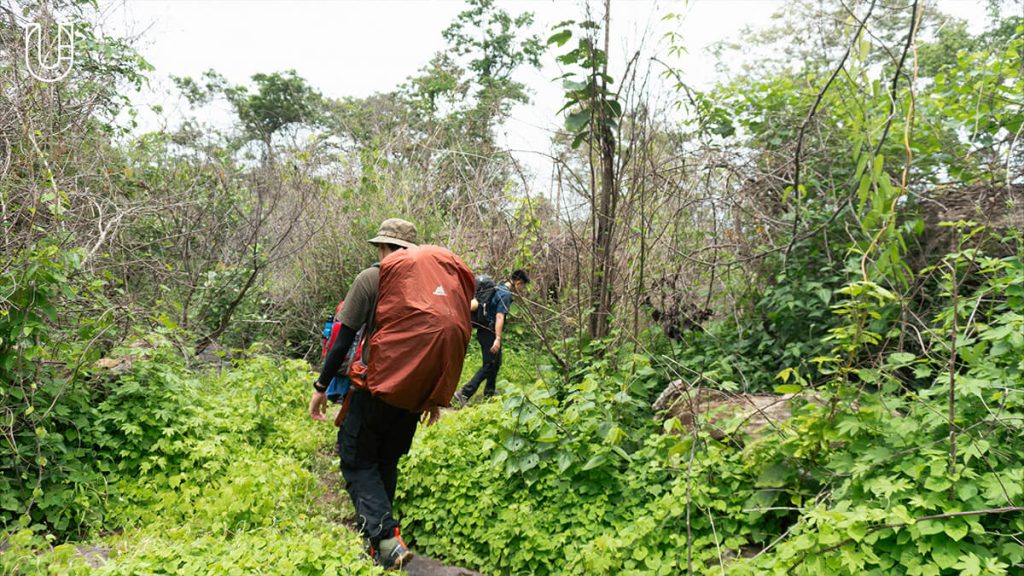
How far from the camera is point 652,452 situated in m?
4.07

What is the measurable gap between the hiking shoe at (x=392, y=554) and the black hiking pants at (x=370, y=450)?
0.04 metres

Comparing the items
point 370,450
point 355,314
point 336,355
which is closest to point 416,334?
point 355,314

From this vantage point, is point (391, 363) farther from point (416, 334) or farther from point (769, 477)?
point (769, 477)

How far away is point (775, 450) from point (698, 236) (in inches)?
94.9

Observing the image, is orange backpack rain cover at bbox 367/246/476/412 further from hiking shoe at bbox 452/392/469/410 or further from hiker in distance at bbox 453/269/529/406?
hiking shoe at bbox 452/392/469/410

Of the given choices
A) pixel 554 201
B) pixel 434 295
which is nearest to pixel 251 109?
pixel 554 201

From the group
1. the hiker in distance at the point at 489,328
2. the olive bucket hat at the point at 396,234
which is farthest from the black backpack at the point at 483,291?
the olive bucket hat at the point at 396,234

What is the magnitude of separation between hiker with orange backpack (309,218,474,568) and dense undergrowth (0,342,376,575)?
0.26m

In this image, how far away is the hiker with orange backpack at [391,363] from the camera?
3572 millimetres

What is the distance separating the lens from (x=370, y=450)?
150 inches

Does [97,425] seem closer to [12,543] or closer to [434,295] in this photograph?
[12,543]

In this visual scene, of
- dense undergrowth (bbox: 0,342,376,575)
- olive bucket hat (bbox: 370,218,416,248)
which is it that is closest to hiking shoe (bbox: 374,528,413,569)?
dense undergrowth (bbox: 0,342,376,575)

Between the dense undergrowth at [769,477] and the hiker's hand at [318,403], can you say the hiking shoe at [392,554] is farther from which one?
the hiker's hand at [318,403]

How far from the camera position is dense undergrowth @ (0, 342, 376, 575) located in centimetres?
276
